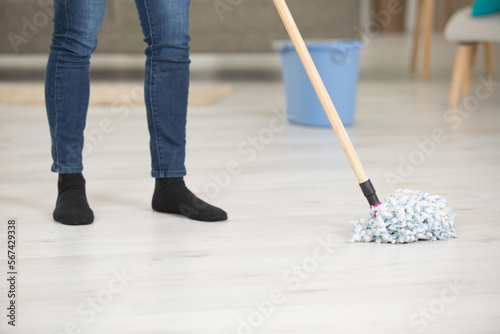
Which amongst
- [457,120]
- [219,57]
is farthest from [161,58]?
[219,57]

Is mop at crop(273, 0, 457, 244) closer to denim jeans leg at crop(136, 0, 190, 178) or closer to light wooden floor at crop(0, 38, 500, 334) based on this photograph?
light wooden floor at crop(0, 38, 500, 334)

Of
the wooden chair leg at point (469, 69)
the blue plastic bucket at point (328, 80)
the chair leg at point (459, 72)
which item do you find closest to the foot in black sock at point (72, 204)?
the blue plastic bucket at point (328, 80)

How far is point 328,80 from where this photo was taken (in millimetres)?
2336

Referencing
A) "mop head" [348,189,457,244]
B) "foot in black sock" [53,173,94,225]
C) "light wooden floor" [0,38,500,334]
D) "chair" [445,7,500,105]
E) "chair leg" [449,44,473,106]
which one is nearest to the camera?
"light wooden floor" [0,38,500,334]

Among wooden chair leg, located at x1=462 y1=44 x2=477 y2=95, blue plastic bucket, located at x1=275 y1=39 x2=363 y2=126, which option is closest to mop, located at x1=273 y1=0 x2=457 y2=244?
blue plastic bucket, located at x1=275 y1=39 x2=363 y2=126

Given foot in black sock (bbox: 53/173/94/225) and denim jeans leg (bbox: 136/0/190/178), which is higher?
denim jeans leg (bbox: 136/0/190/178)

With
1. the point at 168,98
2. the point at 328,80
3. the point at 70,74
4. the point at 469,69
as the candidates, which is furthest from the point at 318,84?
the point at 469,69

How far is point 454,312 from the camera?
3.06 ft

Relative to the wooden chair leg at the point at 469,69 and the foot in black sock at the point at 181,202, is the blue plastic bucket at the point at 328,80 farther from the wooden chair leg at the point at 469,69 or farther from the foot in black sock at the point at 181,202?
the foot in black sock at the point at 181,202

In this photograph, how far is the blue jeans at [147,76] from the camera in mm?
1249

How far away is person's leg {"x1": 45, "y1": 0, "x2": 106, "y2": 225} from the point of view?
4.07 ft

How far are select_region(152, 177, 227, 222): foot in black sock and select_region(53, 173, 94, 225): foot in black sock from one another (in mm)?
143

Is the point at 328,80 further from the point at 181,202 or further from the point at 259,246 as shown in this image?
the point at 259,246

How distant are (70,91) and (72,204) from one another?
0.72 ft
